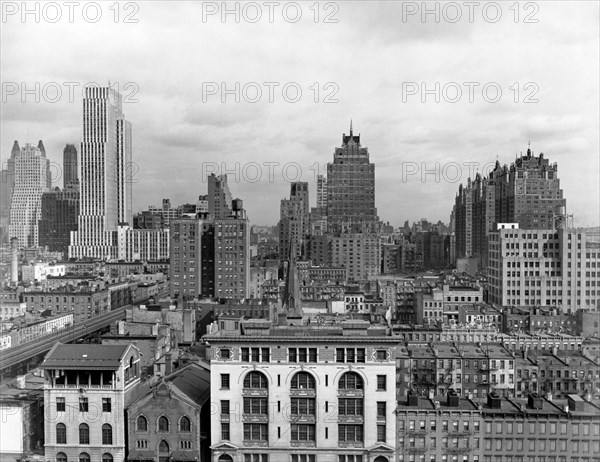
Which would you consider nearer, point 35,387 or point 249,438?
point 249,438

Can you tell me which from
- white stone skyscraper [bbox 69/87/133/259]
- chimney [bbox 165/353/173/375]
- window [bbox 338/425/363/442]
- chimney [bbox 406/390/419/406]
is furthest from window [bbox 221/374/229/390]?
white stone skyscraper [bbox 69/87/133/259]

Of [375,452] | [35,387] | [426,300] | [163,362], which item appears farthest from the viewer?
[426,300]

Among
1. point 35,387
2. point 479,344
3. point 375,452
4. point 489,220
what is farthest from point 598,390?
point 489,220

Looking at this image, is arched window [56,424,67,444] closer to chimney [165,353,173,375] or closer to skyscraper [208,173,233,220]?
chimney [165,353,173,375]

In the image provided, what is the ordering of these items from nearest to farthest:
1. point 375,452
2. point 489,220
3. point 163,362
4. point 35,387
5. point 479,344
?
point 375,452, point 35,387, point 163,362, point 479,344, point 489,220

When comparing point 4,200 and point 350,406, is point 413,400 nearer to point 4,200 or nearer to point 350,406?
point 350,406

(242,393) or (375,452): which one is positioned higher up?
(242,393)

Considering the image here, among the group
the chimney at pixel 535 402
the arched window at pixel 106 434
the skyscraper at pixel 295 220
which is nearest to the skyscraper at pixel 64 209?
the skyscraper at pixel 295 220

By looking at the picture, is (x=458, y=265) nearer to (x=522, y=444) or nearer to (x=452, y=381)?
(x=452, y=381)
